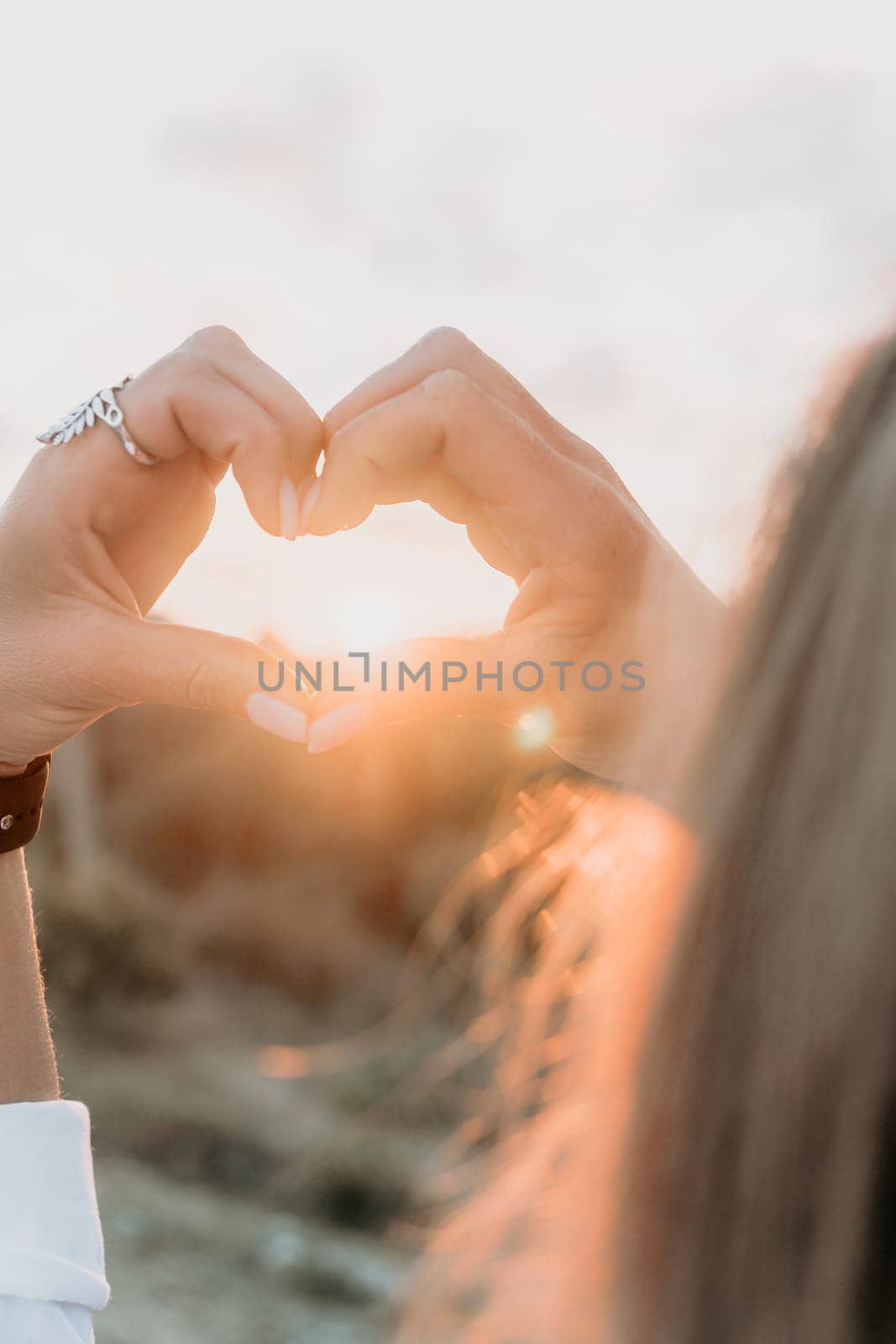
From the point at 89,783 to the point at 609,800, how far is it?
647 cm

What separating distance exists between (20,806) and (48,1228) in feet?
→ 1.68

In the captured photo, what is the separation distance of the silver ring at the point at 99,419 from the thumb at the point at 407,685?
0.38 metres

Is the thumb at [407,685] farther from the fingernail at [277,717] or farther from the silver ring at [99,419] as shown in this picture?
the silver ring at [99,419]

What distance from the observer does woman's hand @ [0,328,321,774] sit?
1.28 m

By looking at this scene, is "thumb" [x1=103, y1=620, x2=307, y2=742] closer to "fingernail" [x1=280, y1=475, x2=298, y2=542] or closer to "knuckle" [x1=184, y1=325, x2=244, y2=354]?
"fingernail" [x1=280, y1=475, x2=298, y2=542]

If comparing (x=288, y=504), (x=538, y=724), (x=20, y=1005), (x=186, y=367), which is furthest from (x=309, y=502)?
(x=20, y=1005)

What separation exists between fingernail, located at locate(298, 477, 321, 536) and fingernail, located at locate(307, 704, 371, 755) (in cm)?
26

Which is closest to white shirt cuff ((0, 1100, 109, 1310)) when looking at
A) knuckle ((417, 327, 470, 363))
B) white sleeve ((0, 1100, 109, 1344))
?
white sleeve ((0, 1100, 109, 1344))

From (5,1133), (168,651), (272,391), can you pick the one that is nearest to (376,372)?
(272,391)

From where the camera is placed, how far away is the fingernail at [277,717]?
119 centimetres

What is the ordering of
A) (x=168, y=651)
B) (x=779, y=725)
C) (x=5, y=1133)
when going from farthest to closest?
(x=168, y=651) → (x=5, y=1133) → (x=779, y=725)

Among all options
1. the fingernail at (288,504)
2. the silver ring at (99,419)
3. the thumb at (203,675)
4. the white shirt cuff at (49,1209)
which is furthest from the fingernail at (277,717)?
the white shirt cuff at (49,1209)

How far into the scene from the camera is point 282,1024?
7266 millimetres

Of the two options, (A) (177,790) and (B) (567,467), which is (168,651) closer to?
(B) (567,467)
